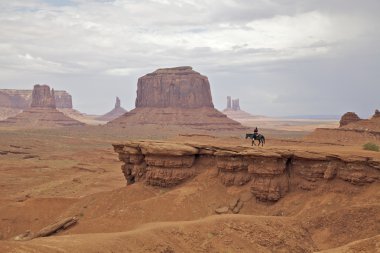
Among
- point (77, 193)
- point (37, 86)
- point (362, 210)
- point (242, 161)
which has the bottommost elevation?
point (77, 193)

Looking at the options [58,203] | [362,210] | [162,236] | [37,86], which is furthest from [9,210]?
[37,86]

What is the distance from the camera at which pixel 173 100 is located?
467ft

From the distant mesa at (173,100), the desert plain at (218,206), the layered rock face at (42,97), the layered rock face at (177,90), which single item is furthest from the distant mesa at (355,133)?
the layered rock face at (42,97)

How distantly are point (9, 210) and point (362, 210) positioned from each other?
1949cm

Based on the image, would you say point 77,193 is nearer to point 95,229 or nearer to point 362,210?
point 95,229

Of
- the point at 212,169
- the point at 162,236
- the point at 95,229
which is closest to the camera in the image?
the point at 162,236

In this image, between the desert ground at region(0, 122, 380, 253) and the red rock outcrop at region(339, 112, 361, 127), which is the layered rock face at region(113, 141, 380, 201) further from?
the red rock outcrop at region(339, 112, 361, 127)

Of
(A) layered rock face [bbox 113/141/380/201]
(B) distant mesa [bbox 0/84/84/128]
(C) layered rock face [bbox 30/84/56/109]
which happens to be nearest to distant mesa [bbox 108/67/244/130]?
(B) distant mesa [bbox 0/84/84/128]

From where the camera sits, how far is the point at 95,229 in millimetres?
21078

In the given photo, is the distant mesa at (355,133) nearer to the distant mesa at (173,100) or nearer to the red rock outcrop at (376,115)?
the red rock outcrop at (376,115)

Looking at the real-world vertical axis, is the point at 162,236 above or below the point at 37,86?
below

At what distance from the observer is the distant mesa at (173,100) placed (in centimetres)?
13462

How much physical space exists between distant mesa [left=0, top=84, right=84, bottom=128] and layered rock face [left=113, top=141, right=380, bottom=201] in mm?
130308

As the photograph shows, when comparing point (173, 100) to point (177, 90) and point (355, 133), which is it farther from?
point (355, 133)
